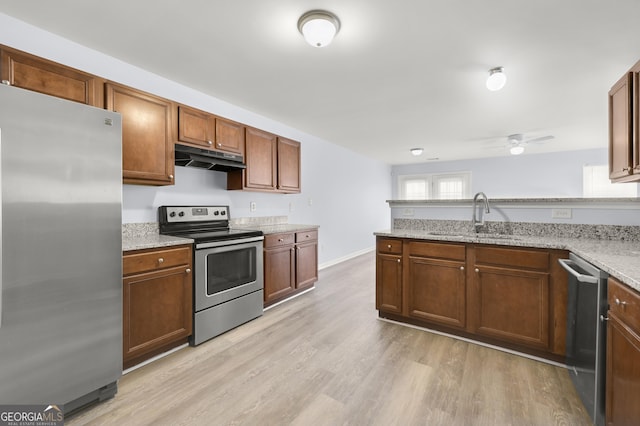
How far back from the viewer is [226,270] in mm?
2705

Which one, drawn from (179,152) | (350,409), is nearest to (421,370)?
(350,409)

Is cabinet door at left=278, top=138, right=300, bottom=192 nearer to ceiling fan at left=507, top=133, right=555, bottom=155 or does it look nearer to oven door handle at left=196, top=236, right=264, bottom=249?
oven door handle at left=196, top=236, right=264, bottom=249

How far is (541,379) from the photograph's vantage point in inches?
76.5

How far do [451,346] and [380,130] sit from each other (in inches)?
137

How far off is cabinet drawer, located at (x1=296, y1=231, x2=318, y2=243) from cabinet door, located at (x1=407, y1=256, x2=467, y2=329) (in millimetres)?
1493

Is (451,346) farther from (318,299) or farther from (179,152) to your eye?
(179,152)

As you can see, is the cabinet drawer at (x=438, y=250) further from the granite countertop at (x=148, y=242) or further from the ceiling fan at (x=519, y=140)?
the ceiling fan at (x=519, y=140)

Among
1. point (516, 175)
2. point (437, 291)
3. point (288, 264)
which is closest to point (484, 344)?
point (437, 291)

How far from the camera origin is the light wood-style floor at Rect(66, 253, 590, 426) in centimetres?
162

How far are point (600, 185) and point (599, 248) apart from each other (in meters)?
6.14

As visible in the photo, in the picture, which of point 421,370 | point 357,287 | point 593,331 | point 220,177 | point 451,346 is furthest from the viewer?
point 357,287

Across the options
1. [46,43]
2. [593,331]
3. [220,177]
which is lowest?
[593,331]

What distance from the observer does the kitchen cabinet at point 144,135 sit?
87.0 inches

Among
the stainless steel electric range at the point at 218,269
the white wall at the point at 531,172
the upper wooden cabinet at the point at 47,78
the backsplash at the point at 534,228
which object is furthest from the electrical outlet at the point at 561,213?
the white wall at the point at 531,172
